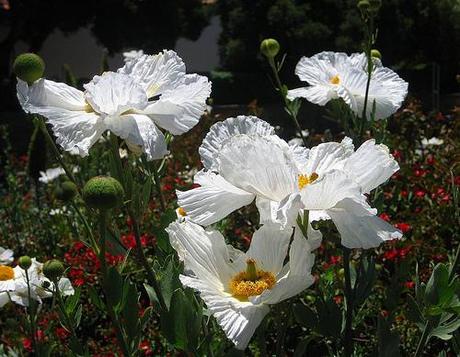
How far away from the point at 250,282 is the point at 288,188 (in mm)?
144

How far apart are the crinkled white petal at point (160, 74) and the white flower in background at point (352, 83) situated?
0.57 m

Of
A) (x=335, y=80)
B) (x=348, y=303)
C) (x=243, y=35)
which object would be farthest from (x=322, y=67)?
(x=243, y=35)

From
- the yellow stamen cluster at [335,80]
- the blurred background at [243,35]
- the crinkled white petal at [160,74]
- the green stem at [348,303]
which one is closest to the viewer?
the crinkled white petal at [160,74]

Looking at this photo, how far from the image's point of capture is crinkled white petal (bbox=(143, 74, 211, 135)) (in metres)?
1.01

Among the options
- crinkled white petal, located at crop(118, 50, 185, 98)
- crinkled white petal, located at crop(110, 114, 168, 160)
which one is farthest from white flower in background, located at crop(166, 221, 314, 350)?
crinkled white petal, located at crop(118, 50, 185, 98)

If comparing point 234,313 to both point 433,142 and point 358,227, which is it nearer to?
point 358,227

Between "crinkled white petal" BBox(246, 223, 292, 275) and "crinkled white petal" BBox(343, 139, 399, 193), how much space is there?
11 cm

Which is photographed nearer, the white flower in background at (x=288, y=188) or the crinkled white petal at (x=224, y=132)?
the white flower in background at (x=288, y=188)

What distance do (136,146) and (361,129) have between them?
1.97 ft

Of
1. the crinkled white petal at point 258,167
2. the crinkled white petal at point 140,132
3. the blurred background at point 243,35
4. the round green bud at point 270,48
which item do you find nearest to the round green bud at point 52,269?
the crinkled white petal at point 140,132

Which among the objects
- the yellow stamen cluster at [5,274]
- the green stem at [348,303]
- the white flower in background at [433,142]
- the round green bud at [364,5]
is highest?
the round green bud at [364,5]

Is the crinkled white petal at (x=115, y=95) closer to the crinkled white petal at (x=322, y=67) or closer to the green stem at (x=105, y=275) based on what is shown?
the green stem at (x=105, y=275)

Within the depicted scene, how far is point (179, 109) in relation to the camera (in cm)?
101

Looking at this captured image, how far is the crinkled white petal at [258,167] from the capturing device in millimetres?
849
